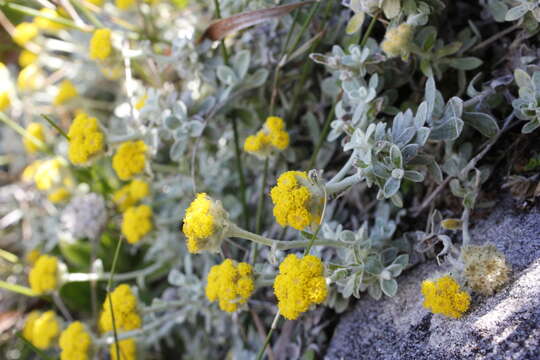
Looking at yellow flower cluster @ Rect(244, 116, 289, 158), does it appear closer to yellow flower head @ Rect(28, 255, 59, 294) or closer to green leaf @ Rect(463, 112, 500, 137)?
green leaf @ Rect(463, 112, 500, 137)

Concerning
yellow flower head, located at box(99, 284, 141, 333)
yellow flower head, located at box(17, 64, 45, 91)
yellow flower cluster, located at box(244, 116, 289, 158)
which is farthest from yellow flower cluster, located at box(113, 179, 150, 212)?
yellow flower head, located at box(17, 64, 45, 91)

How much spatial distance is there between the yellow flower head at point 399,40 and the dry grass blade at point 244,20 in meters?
0.30

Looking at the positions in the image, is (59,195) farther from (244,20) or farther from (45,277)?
(244,20)

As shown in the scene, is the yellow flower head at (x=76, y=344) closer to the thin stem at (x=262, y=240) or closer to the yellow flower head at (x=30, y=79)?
the thin stem at (x=262, y=240)

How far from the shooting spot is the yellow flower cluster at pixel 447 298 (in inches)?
39.2

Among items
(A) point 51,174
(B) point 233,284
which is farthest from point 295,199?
(A) point 51,174

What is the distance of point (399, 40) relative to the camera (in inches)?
45.8

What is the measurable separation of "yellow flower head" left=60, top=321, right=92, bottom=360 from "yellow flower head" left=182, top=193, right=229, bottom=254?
24.8 inches

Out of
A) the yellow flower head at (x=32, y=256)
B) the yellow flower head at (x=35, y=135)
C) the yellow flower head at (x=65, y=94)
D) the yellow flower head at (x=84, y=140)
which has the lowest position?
the yellow flower head at (x=32, y=256)

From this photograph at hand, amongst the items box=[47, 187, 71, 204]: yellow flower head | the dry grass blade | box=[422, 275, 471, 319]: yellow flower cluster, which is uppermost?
the dry grass blade

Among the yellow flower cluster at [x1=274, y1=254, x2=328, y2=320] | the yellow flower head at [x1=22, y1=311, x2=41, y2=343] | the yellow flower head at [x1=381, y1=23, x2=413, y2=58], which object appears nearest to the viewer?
the yellow flower cluster at [x1=274, y1=254, x2=328, y2=320]

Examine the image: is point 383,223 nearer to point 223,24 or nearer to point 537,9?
point 537,9

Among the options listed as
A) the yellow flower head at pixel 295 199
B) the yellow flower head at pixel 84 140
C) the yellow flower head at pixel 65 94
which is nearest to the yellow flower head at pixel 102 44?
the yellow flower head at pixel 84 140

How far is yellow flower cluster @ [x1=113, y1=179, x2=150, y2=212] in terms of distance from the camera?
172 cm
